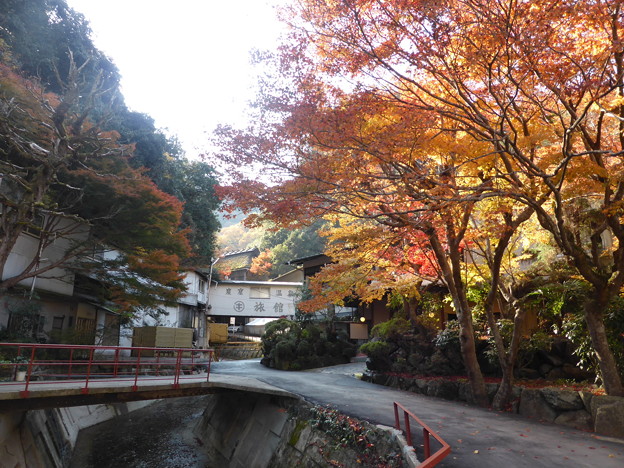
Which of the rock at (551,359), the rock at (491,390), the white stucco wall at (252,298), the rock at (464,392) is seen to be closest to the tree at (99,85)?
the white stucco wall at (252,298)

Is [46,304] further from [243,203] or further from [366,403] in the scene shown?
[366,403]

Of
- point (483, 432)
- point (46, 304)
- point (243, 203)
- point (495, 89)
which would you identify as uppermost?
point (495, 89)

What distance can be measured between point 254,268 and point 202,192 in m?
17.7

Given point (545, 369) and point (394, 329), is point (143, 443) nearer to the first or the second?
point (394, 329)

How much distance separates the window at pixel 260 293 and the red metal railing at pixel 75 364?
57.7ft

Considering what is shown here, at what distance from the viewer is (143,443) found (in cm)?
1408

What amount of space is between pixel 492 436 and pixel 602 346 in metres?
3.48

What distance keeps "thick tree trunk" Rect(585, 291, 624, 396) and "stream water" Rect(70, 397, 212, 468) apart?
Result: 11.5m

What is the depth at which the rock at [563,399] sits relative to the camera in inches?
366

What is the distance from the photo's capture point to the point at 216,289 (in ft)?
138

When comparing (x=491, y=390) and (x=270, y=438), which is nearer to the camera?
(x=270, y=438)

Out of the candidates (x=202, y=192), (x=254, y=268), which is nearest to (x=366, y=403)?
(x=202, y=192)

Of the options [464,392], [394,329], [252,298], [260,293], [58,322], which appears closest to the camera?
[464,392]

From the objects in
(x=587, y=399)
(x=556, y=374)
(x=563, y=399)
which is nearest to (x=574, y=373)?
(x=556, y=374)
